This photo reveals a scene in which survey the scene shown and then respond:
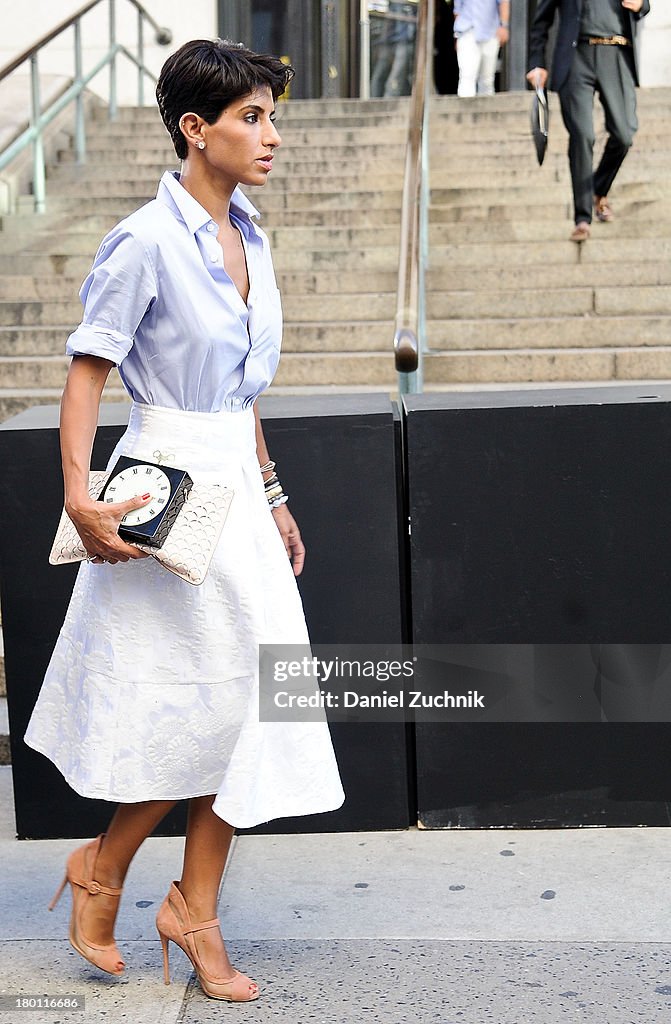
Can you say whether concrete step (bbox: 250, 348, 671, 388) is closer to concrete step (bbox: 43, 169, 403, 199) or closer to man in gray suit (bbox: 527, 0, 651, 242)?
man in gray suit (bbox: 527, 0, 651, 242)

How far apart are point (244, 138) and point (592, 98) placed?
18.2 ft

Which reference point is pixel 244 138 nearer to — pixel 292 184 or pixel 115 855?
pixel 115 855

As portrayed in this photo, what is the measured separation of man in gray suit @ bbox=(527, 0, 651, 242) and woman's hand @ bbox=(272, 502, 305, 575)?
17.4 ft

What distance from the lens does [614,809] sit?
368cm

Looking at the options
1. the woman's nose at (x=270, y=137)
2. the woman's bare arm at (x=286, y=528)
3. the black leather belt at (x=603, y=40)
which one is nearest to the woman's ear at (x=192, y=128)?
the woman's nose at (x=270, y=137)

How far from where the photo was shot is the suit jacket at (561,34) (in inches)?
297

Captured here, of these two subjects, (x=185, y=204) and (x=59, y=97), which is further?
(x=59, y=97)

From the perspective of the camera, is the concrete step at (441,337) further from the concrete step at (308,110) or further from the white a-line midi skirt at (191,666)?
the concrete step at (308,110)

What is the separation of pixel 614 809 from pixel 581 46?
5322 millimetres

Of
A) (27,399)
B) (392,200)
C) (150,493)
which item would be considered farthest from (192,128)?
(392,200)

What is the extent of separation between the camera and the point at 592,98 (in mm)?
A: 7559

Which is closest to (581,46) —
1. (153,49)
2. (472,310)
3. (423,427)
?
(472,310)

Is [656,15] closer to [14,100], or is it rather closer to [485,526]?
[14,100]

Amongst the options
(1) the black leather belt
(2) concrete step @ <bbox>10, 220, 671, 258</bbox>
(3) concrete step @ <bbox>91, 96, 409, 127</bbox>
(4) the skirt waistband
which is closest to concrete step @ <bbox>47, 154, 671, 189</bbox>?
(2) concrete step @ <bbox>10, 220, 671, 258</bbox>
